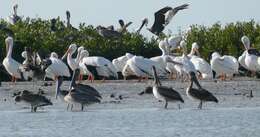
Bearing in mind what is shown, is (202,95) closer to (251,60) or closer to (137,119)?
(137,119)

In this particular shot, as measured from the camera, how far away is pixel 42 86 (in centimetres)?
2745

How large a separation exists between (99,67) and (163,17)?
4.66 meters

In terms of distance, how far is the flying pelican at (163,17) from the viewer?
110 ft

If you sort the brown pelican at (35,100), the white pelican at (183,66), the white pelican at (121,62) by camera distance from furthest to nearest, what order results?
the white pelican at (121,62), the white pelican at (183,66), the brown pelican at (35,100)

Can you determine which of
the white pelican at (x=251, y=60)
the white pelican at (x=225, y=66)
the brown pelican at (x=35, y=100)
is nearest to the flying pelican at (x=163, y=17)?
the white pelican at (x=251, y=60)

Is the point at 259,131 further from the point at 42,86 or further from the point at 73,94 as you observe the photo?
the point at 42,86

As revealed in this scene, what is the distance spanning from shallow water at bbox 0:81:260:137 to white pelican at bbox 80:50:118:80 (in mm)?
6145

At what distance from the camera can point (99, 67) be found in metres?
29.6

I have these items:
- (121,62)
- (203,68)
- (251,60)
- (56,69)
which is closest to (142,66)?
(203,68)

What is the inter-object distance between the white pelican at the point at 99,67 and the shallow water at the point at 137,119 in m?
6.14

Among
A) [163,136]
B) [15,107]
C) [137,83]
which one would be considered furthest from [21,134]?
[137,83]

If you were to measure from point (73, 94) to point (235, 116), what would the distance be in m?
2.79

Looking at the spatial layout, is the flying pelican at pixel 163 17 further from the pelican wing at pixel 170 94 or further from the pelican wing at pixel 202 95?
the pelican wing at pixel 170 94

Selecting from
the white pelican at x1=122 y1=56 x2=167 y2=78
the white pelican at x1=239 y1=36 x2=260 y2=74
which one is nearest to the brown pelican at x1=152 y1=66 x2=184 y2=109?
the white pelican at x1=122 y1=56 x2=167 y2=78
